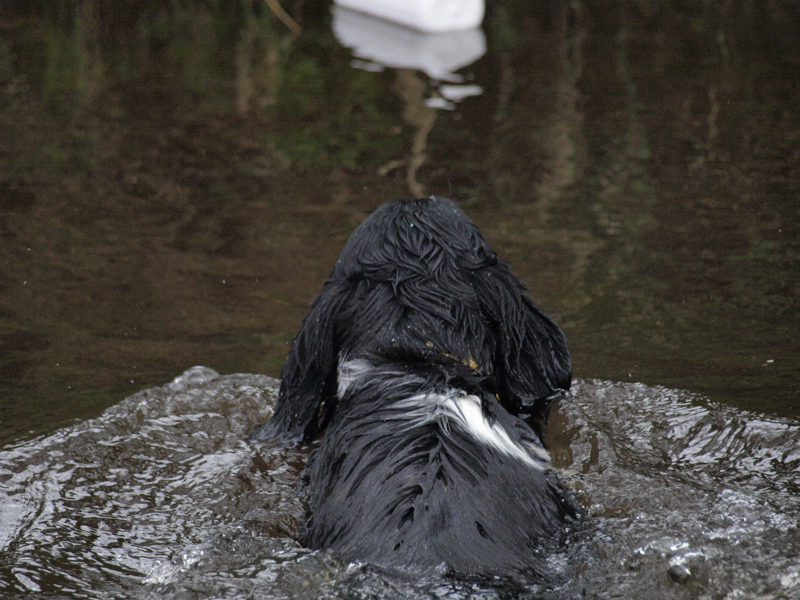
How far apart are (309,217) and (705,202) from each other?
2.59 m

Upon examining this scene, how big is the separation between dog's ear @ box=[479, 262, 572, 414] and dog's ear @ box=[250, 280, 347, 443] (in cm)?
55

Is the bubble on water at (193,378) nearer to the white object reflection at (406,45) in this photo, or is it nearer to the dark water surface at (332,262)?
the dark water surface at (332,262)

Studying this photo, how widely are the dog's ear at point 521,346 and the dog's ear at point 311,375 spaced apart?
551 millimetres

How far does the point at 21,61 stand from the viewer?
9852 mm

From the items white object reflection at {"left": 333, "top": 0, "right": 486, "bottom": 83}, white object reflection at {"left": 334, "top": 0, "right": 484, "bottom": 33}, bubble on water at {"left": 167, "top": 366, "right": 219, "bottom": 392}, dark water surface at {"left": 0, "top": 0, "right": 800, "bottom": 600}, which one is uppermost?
white object reflection at {"left": 334, "top": 0, "right": 484, "bottom": 33}

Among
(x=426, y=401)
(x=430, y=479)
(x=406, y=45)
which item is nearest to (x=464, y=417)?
(x=426, y=401)

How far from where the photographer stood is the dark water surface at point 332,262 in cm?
319

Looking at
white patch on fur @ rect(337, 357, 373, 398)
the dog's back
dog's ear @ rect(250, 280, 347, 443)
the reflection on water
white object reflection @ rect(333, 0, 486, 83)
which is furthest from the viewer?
white object reflection @ rect(333, 0, 486, 83)

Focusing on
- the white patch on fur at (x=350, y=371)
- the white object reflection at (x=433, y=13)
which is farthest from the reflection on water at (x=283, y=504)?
the white object reflection at (x=433, y=13)

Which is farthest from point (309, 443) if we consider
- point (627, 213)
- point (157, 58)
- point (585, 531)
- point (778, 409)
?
point (157, 58)

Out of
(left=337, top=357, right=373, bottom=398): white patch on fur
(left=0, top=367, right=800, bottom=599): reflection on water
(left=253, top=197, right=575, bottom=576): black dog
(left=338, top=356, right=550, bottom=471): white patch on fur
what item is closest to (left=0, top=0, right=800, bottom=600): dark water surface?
(left=0, top=367, right=800, bottom=599): reflection on water

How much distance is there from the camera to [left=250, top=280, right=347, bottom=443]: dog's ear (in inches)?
135

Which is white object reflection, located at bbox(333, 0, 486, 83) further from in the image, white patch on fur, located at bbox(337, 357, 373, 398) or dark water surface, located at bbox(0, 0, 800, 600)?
white patch on fur, located at bbox(337, 357, 373, 398)

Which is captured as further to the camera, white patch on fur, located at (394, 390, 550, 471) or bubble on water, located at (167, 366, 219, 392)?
bubble on water, located at (167, 366, 219, 392)
